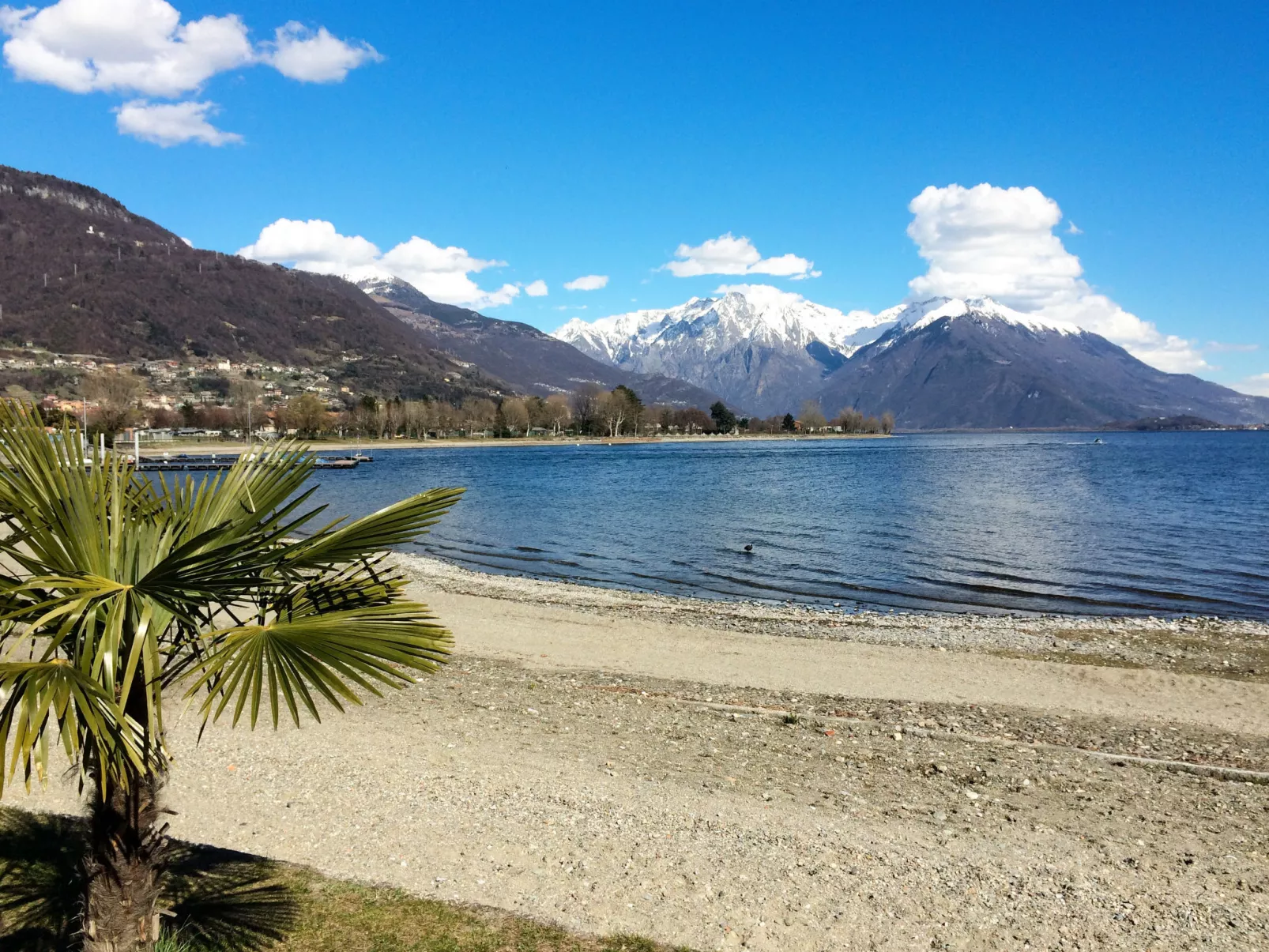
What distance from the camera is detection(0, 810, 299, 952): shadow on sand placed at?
579 centimetres

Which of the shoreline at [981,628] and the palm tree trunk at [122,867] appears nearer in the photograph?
the palm tree trunk at [122,867]

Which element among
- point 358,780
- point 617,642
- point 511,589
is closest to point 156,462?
point 511,589

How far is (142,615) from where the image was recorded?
3842 mm

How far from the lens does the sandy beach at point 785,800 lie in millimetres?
7102

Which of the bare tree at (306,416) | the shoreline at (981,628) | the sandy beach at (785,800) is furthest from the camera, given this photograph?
the bare tree at (306,416)

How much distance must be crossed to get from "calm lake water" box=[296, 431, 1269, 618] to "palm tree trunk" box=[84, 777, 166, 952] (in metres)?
23.8

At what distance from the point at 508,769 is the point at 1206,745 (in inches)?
408

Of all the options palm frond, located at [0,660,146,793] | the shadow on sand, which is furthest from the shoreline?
palm frond, located at [0,660,146,793]

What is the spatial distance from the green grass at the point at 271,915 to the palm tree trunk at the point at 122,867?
0.60 meters

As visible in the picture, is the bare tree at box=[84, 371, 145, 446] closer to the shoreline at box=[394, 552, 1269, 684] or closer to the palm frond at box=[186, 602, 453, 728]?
the shoreline at box=[394, 552, 1269, 684]

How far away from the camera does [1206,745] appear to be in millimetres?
13016

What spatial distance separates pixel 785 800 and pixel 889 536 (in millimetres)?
34345

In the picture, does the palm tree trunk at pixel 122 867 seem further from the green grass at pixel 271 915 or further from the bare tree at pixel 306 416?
the bare tree at pixel 306 416

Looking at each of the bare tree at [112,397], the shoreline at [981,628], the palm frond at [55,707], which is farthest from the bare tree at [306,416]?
the palm frond at [55,707]
